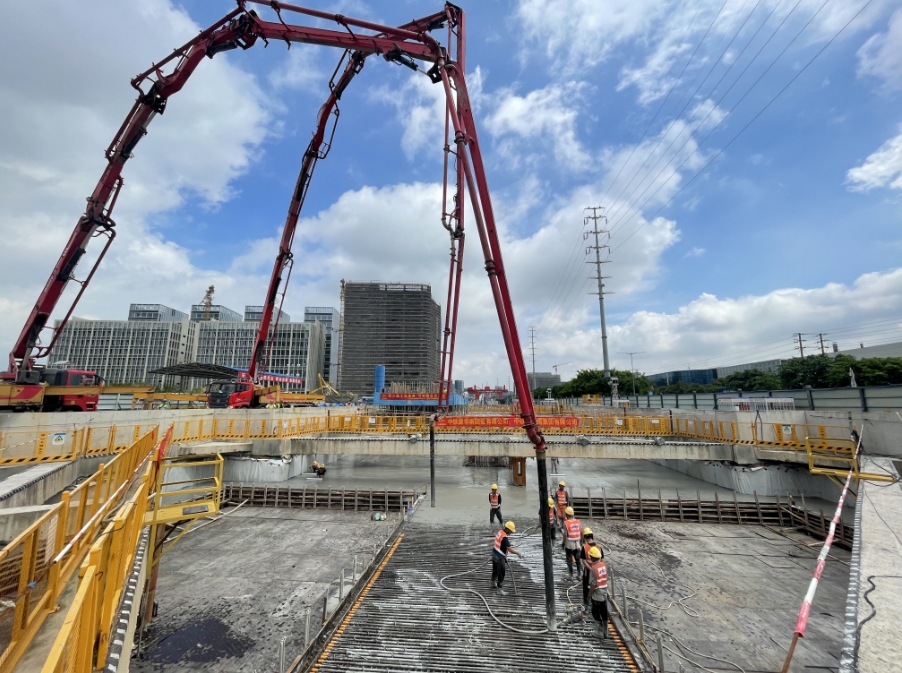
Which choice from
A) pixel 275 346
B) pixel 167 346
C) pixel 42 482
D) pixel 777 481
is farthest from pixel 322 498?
pixel 167 346

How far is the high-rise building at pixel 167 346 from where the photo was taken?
112 m

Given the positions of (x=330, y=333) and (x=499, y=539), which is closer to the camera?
(x=499, y=539)

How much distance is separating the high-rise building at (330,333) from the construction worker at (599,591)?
4370 inches

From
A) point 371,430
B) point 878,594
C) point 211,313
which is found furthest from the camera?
point 211,313

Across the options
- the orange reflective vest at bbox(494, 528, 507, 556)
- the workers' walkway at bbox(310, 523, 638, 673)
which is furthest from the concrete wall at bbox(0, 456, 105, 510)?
the orange reflective vest at bbox(494, 528, 507, 556)

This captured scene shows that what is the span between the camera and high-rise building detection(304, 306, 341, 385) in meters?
127

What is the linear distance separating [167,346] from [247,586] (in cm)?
12703

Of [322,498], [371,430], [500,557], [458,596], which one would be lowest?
[322,498]

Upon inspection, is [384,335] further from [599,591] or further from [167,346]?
[599,591]


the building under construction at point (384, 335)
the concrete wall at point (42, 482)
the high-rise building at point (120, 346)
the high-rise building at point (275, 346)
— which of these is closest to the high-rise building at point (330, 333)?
the high-rise building at point (275, 346)

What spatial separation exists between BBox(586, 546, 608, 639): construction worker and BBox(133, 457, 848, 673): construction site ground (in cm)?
35

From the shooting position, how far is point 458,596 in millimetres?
8953

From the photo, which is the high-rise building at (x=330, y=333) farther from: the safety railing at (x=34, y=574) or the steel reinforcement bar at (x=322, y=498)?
the safety railing at (x=34, y=574)

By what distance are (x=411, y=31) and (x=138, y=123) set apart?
1688 cm
